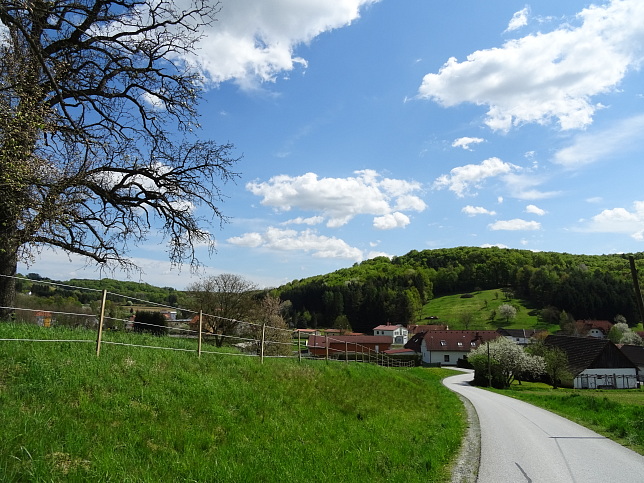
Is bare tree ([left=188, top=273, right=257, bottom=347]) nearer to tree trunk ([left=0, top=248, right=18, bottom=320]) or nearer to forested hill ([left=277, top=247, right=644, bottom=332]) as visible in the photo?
tree trunk ([left=0, top=248, right=18, bottom=320])

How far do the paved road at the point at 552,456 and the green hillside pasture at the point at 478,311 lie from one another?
409ft

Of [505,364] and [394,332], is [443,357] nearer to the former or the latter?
[394,332]

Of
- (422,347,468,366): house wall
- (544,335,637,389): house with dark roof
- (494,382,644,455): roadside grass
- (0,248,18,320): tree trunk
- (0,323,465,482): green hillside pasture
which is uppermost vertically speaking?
(0,248,18,320): tree trunk

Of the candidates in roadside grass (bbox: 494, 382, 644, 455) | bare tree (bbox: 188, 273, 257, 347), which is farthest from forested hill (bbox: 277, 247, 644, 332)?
roadside grass (bbox: 494, 382, 644, 455)

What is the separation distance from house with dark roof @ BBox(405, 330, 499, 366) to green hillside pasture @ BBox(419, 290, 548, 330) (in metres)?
31.5

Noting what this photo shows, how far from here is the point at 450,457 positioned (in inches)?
402

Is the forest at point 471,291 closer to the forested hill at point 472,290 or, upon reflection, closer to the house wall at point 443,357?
the forested hill at point 472,290

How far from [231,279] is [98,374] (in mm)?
36573

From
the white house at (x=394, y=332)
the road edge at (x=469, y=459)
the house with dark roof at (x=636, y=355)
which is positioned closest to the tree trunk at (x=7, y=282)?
the road edge at (x=469, y=459)

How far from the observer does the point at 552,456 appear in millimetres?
10555

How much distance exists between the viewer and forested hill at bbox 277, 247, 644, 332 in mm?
131875

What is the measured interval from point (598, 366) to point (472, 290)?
108247mm

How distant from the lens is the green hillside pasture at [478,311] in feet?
441

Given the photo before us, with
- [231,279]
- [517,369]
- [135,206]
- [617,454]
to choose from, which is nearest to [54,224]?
[135,206]
